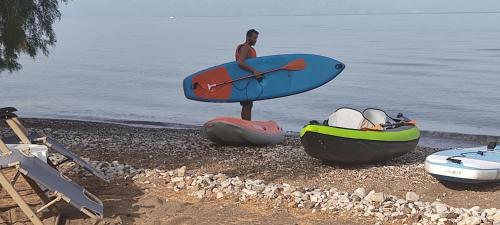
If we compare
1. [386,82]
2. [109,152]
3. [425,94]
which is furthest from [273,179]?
[386,82]

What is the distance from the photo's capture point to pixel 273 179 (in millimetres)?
8398

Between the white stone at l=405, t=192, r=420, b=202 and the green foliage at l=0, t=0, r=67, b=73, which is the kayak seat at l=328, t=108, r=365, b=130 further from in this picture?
the green foliage at l=0, t=0, r=67, b=73

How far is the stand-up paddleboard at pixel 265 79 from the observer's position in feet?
39.8

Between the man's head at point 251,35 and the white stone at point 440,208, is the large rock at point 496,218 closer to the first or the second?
the white stone at point 440,208

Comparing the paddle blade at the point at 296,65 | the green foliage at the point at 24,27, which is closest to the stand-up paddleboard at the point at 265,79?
the paddle blade at the point at 296,65

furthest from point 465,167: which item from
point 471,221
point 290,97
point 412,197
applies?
point 290,97

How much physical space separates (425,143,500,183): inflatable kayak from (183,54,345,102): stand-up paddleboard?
14.2ft

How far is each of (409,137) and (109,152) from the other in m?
4.75

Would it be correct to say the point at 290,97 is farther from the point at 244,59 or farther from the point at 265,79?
the point at 244,59

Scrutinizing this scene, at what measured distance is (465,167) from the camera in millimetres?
7777

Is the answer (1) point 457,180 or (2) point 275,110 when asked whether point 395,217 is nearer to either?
(1) point 457,180

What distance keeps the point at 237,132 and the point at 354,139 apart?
→ 2453 mm

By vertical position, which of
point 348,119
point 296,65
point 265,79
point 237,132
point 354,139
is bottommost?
point 237,132

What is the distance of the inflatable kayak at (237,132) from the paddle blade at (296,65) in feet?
5.58
